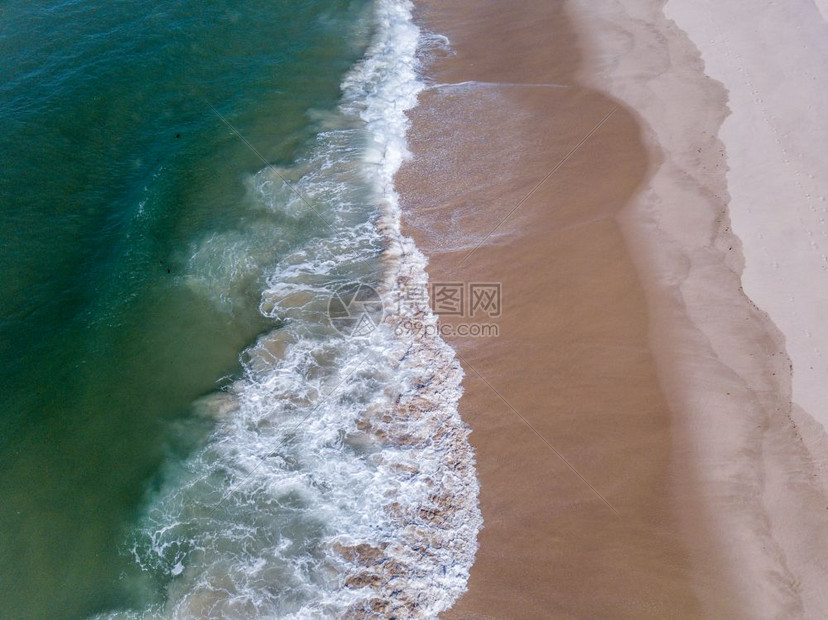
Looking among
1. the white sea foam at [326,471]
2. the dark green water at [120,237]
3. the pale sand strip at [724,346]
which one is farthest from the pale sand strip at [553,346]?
the dark green water at [120,237]

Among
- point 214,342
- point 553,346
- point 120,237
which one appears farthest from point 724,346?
point 120,237

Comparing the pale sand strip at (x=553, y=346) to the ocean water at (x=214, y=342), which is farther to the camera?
the ocean water at (x=214, y=342)

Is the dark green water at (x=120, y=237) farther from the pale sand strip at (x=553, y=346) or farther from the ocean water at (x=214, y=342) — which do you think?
the pale sand strip at (x=553, y=346)

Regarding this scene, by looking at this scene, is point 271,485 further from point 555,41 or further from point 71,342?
point 555,41

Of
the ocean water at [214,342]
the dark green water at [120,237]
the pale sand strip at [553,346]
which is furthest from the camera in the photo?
the dark green water at [120,237]

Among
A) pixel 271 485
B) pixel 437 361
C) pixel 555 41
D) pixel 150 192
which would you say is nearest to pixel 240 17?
pixel 150 192

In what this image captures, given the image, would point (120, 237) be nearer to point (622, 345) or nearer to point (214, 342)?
point (214, 342)

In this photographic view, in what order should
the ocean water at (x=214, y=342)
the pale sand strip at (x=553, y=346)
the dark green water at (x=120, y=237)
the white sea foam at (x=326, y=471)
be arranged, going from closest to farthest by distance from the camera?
the pale sand strip at (x=553, y=346), the white sea foam at (x=326, y=471), the ocean water at (x=214, y=342), the dark green water at (x=120, y=237)
